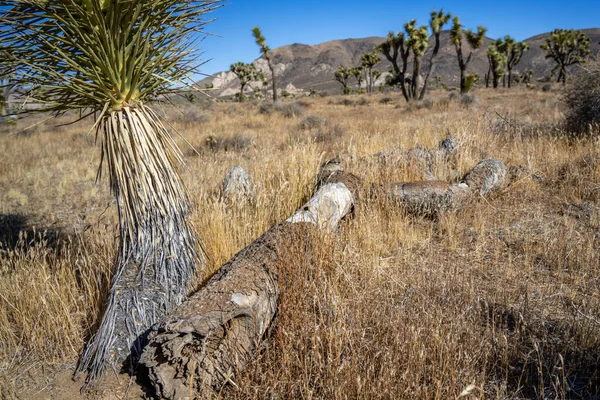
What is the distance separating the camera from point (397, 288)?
2.75m

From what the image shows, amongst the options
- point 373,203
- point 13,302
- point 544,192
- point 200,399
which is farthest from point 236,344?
point 544,192

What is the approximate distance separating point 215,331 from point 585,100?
379 inches

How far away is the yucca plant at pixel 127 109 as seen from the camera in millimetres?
2135

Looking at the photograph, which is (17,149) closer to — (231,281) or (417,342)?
(231,281)

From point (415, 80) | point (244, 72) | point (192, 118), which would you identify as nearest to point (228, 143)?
point (192, 118)

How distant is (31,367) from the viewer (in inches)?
95.6

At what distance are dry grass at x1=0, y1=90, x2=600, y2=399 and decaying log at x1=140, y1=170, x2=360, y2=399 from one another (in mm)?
127

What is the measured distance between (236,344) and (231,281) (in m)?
0.43

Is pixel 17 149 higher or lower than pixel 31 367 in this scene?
higher

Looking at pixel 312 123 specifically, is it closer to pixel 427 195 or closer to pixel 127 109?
pixel 427 195

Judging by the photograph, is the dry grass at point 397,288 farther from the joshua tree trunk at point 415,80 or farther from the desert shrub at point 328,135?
the joshua tree trunk at point 415,80

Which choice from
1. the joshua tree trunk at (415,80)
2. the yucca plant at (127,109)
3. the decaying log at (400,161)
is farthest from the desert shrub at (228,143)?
the joshua tree trunk at (415,80)

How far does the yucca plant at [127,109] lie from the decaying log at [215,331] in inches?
16.8

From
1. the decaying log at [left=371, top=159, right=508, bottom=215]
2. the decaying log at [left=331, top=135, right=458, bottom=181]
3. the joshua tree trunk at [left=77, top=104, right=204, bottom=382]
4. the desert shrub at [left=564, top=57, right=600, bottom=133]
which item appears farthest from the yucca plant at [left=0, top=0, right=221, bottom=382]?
the desert shrub at [left=564, top=57, right=600, bottom=133]
